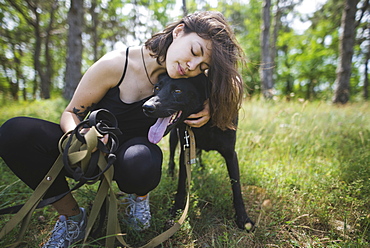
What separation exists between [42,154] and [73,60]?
5.53 m

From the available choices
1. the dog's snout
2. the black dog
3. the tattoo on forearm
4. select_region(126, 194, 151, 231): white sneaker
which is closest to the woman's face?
the black dog

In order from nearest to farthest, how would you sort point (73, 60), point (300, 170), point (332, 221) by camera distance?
point (332, 221), point (300, 170), point (73, 60)

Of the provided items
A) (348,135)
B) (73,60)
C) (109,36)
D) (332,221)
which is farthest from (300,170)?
(109,36)

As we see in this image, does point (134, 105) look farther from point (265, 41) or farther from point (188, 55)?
point (265, 41)

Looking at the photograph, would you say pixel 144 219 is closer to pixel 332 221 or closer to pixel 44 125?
pixel 44 125

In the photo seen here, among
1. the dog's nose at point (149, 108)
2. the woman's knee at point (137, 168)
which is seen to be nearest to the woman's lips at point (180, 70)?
the dog's nose at point (149, 108)

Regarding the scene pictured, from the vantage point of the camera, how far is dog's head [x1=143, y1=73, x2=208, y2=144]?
1.29 m

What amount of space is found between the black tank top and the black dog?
0.67 feet

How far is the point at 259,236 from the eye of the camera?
1438mm

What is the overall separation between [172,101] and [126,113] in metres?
0.37

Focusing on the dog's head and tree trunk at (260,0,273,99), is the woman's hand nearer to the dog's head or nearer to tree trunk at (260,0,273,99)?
the dog's head

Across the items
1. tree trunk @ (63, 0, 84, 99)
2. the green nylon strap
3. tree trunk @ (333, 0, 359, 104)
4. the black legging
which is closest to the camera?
the green nylon strap

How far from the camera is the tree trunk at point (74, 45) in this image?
572 centimetres

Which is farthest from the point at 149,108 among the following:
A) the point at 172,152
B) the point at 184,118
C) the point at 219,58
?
the point at 172,152
